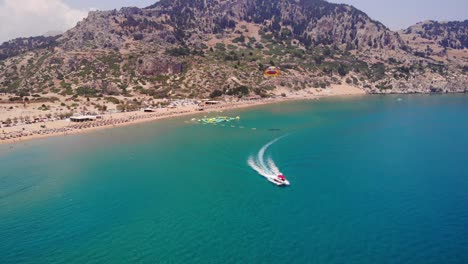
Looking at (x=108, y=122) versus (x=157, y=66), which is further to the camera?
(x=157, y=66)

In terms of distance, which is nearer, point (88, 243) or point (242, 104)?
point (88, 243)

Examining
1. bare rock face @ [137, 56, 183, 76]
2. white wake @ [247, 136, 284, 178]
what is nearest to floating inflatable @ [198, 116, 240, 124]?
white wake @ [247, 136, 284, 178]

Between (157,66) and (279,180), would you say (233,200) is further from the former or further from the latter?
(157,66)

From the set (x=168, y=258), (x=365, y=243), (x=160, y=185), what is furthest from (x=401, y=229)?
(x=160, y=185)

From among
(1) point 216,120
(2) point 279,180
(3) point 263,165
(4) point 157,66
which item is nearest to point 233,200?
(2) point 279,180

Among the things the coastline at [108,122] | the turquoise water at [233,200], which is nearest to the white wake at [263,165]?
the turquoise water at [233,200]

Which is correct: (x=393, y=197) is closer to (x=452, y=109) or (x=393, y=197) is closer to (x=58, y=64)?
(x=452, y=109)
